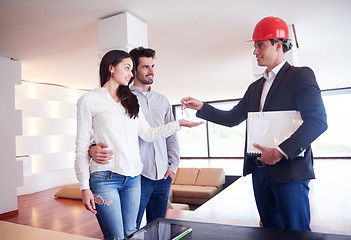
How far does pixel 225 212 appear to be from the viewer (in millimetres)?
3732

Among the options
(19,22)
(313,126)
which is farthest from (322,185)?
(19,22)

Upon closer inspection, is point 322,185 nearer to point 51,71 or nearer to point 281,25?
point 281,25

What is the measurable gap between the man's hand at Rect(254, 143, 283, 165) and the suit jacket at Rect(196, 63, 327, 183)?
0.04m

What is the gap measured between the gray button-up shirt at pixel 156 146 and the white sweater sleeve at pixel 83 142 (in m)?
0.50

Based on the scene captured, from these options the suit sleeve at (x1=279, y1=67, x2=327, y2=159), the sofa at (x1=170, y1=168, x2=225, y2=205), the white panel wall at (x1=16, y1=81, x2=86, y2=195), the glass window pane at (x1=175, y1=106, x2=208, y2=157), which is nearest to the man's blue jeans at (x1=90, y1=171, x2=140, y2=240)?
the suit sleeve at (x1=279, y1=67, x2=327, y2=159)

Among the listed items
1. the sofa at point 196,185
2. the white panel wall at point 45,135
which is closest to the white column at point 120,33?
the sofa at point 196,185

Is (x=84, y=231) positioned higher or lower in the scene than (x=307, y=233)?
lower

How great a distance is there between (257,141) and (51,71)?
5.39 m

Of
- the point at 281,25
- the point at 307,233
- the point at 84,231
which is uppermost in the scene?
the point at 281,25

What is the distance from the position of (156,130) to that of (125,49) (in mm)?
1531

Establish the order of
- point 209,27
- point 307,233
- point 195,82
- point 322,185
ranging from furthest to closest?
point 195,82
point 322,185
point 209,27
point 307,233

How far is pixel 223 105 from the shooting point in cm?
1152

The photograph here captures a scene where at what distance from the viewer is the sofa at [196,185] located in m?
5.81

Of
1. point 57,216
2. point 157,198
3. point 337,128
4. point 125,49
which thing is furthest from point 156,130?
point 337,128
